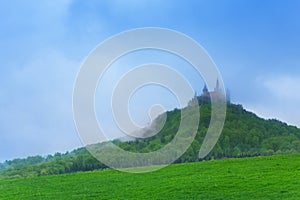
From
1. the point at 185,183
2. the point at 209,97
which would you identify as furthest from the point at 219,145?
the point at 185,183

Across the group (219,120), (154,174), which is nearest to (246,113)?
(219,120)

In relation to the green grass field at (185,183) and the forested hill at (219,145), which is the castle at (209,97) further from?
the green grass field at (185,183)

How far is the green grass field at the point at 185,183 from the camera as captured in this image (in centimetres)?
1439

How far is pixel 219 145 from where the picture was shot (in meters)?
Answer: 20.7

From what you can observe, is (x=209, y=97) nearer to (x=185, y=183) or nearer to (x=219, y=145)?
(x=219, y=145)

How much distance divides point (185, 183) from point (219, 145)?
538 cm

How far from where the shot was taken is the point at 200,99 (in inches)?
788

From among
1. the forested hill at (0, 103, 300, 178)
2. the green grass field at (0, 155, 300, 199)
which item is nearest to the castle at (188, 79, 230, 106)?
the forested hill at (0, 103, 300, 178)

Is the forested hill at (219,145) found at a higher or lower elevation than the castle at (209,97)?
lower

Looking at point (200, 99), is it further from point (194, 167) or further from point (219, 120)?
point (194, 167)

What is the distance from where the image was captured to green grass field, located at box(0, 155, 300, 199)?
14.4 metres

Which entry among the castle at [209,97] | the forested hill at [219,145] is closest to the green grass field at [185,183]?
the forested hill at [219,145]

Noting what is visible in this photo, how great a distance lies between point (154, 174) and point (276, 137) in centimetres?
672

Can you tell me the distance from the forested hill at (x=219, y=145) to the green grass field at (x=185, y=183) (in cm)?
112
